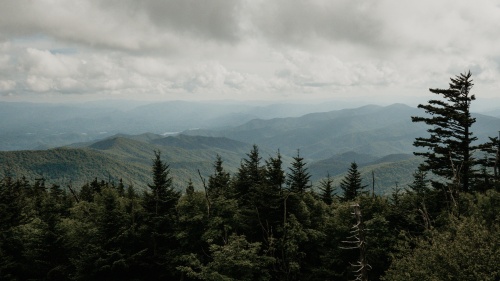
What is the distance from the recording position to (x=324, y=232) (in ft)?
108

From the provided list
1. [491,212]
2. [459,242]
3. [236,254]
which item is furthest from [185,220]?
[491,212]

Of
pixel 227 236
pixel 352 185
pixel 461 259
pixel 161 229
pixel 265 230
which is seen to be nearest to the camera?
pixel 461 259

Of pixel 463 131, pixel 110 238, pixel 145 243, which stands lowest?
pixel 145 243

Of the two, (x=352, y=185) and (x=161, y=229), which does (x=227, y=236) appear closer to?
(x=161, y=229)

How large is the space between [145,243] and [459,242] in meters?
29.7

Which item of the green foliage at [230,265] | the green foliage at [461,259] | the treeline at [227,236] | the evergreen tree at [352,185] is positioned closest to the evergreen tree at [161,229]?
the treeline at [227,236]

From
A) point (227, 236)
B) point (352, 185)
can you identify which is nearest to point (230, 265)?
point (227, 236)

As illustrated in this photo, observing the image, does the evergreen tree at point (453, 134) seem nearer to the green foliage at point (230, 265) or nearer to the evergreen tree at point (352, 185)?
the green foliage at point (230, 265)

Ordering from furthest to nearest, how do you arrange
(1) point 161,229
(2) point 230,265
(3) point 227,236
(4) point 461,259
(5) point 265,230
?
(1) point 161,229 → (3) point 227,236 → (5) point 265,230 → (2) point 230,265 → (4) point 461,259

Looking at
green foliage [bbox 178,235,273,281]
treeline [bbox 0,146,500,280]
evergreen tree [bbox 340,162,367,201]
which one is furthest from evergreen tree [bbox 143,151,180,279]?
evergreen tree [bbox 340,162,367,201]

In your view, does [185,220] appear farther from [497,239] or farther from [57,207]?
[57,207]

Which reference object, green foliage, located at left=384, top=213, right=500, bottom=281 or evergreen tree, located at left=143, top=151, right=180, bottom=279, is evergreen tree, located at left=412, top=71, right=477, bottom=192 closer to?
green foliage, located at left=384, top=213, right=500, bottom=281

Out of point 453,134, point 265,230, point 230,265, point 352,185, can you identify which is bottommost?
point 352,185

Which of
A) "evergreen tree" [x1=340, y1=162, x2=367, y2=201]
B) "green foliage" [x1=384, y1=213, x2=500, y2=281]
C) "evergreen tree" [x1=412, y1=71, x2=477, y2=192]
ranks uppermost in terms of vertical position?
"evergreen tree" [x1=412, y1=71, x2=477, y2=192]
